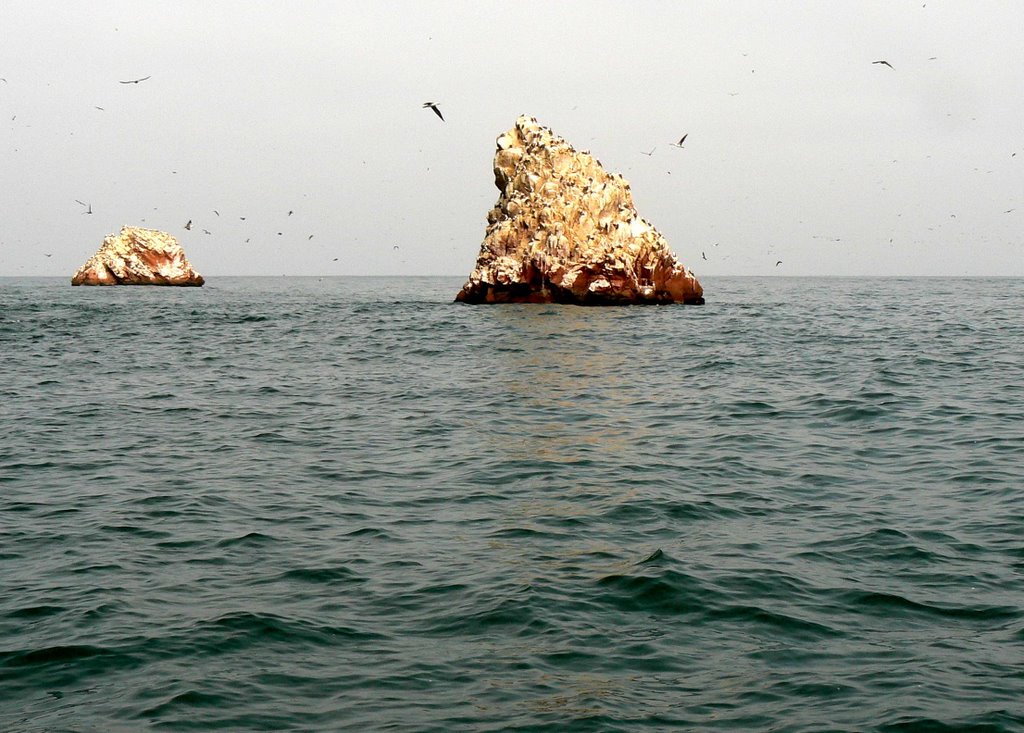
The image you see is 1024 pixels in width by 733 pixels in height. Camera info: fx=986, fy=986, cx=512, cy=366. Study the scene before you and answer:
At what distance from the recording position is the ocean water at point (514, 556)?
704cm

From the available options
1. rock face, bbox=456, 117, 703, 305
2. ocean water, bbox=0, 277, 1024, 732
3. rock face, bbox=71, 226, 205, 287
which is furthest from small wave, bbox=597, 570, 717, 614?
rock face, bbox=71, 226, 205, 287

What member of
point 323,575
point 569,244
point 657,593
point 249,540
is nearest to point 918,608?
point 657,593

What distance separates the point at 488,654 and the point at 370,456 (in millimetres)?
8097

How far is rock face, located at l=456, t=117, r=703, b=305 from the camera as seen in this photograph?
181 ft

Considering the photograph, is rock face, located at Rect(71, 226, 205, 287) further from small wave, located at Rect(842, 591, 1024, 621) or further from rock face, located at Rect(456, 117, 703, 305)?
small wave, located at Rect(842, 591, 1024, 621)

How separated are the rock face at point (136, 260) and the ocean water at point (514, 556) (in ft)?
277

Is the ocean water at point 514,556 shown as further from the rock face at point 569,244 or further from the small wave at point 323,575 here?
the rock face at point 569,244

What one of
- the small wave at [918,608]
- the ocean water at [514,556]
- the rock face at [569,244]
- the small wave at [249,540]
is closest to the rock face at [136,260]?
the rock face at [569,244]

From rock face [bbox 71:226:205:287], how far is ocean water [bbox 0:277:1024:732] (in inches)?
3329

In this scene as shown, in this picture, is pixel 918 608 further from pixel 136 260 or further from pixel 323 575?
pixel 136 260

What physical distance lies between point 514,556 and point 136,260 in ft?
333

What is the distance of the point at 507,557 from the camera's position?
1034 centimetres

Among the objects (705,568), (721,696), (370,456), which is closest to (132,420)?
(370,456)

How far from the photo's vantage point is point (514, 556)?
34.0ft
